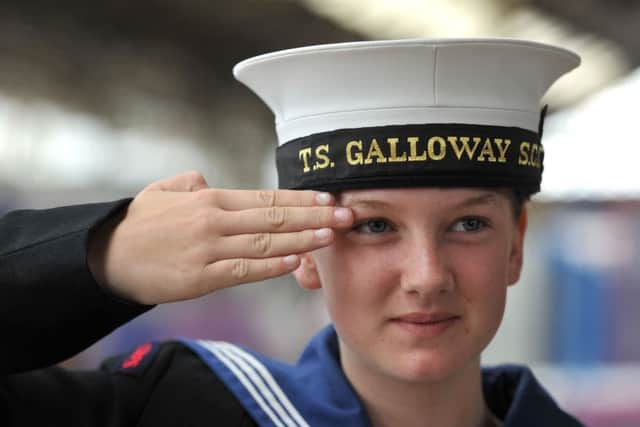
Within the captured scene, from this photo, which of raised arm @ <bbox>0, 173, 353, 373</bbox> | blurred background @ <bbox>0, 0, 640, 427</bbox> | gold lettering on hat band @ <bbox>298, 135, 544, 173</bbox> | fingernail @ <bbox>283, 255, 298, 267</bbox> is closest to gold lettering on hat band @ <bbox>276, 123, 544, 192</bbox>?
gold lettering on hat band @ <bbox>298, 135, 544, 173</bbox>

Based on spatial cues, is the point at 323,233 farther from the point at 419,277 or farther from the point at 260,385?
the point at 260,385

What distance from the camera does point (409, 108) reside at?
2.01 m

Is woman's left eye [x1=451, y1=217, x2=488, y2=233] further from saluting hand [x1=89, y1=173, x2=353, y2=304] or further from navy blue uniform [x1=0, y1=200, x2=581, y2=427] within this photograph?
navy blue uniform [x1=0, y1=200, x2=581, y2=427]

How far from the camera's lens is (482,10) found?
33.8 feet

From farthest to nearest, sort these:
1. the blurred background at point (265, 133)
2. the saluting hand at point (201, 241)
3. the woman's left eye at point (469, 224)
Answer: the blurred background at point (265, 133) < the woman's left eye at point (469, 224) < the saluting hand at point (201, 241)

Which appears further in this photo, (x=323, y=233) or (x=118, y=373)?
(x=118, y=373)

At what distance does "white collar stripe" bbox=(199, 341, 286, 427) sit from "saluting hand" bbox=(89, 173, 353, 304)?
0.43 metres

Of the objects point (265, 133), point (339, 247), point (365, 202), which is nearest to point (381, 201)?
point (365, 202)

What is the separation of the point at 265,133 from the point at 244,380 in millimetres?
17035

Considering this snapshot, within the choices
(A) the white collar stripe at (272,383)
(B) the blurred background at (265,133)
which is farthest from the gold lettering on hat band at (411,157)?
(B) the blurred background at (265,133)

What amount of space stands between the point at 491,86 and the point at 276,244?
0.55 metres

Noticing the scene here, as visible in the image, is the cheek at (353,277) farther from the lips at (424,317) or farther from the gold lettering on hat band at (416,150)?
the gold lettering on hat band at (416,150)

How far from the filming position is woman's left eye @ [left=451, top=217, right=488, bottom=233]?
2.07 metres

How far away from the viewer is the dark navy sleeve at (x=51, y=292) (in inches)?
73.4
